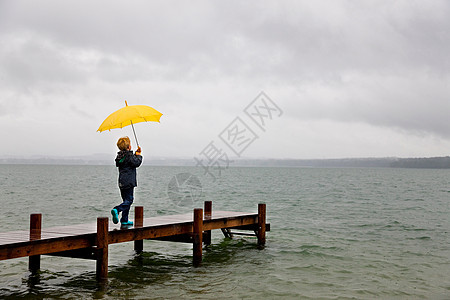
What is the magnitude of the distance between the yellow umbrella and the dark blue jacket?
35 centimetres

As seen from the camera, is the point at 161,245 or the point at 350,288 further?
the point at 161,245

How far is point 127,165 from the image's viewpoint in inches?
436

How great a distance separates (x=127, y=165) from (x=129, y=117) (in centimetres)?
107

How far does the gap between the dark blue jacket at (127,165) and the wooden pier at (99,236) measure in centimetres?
99

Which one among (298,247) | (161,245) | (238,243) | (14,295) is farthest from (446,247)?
(14,295)

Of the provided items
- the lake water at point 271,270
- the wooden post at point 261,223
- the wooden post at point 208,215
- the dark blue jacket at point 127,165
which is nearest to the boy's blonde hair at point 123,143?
the dark blue jacket at point 127,165

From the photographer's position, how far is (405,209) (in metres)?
33.1

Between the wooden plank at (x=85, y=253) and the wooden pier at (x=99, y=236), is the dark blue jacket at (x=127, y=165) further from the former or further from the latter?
the wooden plank at (x=85, y=253)

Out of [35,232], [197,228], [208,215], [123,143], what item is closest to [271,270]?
[197,228]

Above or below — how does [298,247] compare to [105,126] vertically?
below

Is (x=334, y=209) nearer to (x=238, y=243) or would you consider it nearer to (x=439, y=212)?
(x=439, y=212)

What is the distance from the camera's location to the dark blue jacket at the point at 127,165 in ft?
36.0

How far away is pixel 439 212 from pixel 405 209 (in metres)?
2.38

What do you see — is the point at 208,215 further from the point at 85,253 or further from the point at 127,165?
the point at 85,253
